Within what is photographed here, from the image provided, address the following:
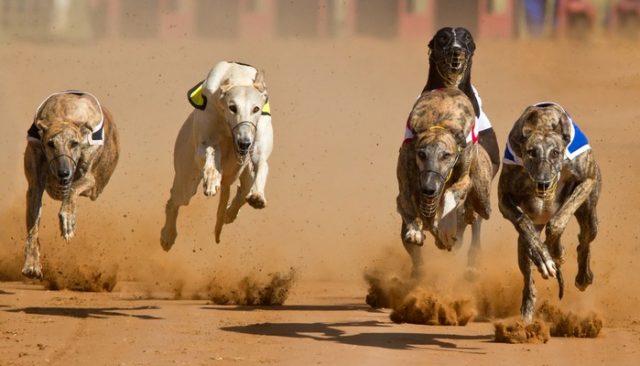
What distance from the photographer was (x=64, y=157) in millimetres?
11820

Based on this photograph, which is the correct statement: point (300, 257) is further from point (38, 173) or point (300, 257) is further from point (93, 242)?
point (38, 173)

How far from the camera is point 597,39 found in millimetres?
25906

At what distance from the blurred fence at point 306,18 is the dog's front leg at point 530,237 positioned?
14.2 metres

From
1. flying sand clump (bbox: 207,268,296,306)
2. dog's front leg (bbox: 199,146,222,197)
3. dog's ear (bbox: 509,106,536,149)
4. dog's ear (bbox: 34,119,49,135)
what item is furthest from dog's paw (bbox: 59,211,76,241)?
dog's ear (bbox: 509,106,536,149)

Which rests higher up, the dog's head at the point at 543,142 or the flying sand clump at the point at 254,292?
the dog's head at the point at 543,142

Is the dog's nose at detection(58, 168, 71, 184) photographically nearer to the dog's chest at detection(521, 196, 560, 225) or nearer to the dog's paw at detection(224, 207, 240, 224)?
the dog's paw at detection(224, 207, 240, 224)

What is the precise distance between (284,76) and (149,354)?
13.1m

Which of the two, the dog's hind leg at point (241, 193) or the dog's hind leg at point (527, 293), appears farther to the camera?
the dog's hind leg at point (241, 193)

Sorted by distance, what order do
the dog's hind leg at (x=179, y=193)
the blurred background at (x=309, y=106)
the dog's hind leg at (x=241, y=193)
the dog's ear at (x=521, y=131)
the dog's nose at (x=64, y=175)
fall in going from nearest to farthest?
the dog's ear at (x=521, y=131) → the dog's nose at (x=64, y=175) → the dog's hind leg at (x=241, y=193) → the dog's hind leg at (x=179, y=193) → the blurred background at (x=309, y=106)

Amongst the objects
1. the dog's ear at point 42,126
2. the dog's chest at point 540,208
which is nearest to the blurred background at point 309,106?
the dog's chest at point 540,208

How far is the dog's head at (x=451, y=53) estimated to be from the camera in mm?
11586

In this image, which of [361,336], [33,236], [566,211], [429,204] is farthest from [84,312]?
[566,211]

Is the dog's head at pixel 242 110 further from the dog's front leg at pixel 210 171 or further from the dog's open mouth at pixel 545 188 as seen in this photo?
the dog's open mouth at pixel 545 188

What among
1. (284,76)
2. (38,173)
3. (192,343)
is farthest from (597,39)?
(192,343)
